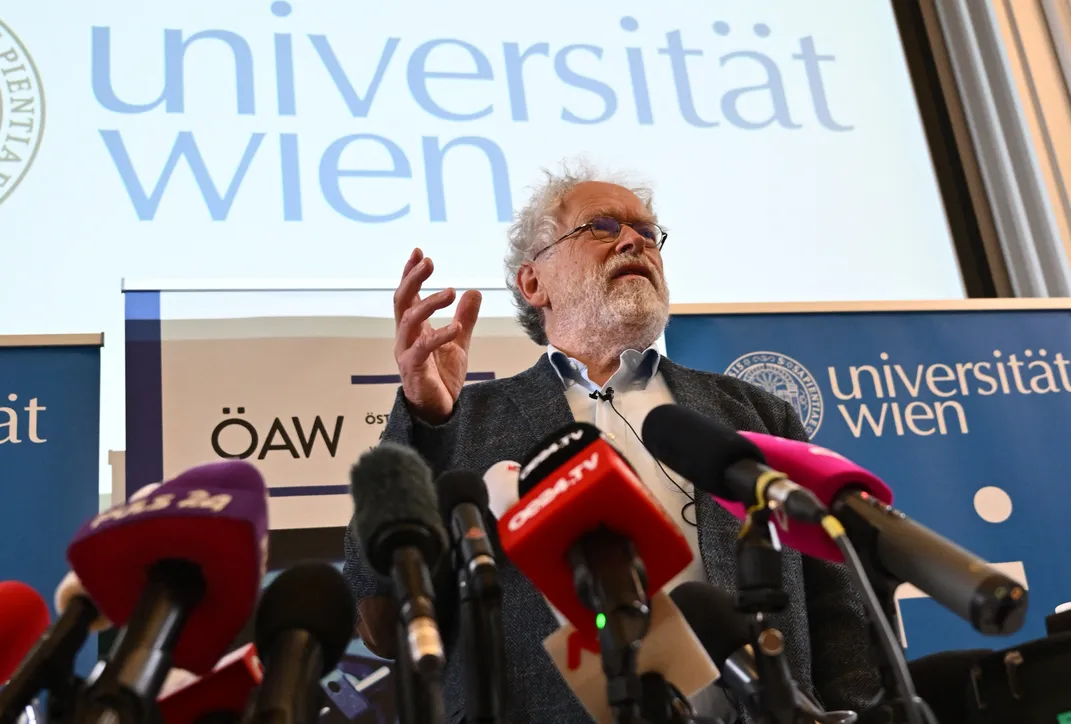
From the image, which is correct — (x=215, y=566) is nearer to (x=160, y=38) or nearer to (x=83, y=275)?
(x=83, y=275)

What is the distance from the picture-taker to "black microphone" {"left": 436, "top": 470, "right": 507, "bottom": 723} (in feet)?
3.09

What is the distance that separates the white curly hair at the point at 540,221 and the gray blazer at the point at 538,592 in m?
0.45

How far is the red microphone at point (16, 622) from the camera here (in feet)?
4.03

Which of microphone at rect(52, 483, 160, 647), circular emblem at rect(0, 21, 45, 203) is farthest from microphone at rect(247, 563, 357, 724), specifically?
circular emblem at rect(0, 21, 45, 203)

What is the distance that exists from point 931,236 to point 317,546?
7.77 feet

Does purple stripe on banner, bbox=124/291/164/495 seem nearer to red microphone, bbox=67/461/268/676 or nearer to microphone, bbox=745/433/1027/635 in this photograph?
red microphone, bbox=67/461/268/676

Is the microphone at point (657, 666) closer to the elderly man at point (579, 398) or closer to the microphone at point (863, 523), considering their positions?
the microphone at point (863, 523)

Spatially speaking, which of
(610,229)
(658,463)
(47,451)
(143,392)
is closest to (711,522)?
(658,463)

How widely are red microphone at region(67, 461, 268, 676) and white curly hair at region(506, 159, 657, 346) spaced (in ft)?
5.54

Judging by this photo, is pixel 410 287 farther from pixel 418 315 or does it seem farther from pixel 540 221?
pixel 540 221

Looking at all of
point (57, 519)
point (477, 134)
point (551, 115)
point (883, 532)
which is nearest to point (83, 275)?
point (57, 519)

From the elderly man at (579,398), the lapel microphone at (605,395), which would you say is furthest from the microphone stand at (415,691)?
the lapel microphone at (605,395)

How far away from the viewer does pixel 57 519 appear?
8.18ft

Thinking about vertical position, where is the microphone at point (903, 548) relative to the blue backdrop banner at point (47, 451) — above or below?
below
